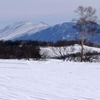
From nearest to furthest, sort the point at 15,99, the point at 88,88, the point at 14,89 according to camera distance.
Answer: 1. the point at 15,99
2. the point at 14,89
3. the point at 88,88

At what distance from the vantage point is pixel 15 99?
870cm

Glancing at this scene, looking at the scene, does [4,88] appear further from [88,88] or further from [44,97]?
[88,88]

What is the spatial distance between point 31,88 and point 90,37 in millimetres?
24207

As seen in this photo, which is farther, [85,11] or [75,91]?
[85,11]

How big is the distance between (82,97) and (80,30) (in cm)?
2527

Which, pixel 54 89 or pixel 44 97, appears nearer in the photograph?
A: pixel 44 97

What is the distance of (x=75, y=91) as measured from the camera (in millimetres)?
10641

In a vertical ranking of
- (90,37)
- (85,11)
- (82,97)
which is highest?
(85,11)

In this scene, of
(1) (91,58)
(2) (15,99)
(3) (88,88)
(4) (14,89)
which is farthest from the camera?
(1) (91,58)

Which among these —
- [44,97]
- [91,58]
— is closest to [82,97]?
[44,97]

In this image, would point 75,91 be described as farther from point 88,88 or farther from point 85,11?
point 85,11

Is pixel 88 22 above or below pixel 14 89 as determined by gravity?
above

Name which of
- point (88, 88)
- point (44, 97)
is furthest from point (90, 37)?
point (44, 97)

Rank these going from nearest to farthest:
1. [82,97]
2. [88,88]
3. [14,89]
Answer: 1. [82,97]
2. [14,89]
3. [88,88]
